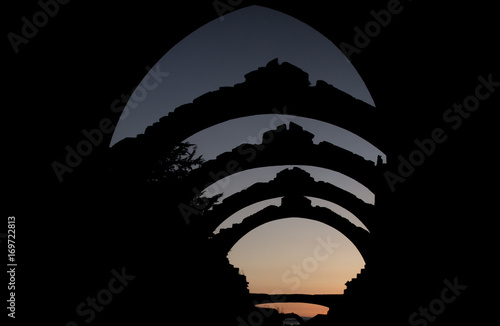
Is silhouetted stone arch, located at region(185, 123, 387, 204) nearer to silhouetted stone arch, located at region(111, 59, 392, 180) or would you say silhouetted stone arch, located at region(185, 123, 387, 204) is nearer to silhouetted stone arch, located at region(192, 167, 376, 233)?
silhouetted stone arch, located at region(111, 59, 392, 180)

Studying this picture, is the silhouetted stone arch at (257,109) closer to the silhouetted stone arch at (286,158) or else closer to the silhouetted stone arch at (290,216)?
the silhouetted stone arch at (286,158)

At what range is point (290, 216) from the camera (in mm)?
21953

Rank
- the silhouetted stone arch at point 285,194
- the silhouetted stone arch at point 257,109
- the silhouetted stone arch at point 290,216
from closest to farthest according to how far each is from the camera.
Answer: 1. the silhouetted stone arch at point 257,109
2. the silhouetted stone arch at point 285,194
3. the silhouetted stone arch at point 290,216

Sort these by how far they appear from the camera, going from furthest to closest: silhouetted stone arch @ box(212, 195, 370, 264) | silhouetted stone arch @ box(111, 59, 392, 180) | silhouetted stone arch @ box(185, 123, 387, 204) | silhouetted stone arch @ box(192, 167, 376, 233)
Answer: silhouetted stone arch @ box(212, 195, 370, 264), silhouetted stone arch @ box(192, 167, 376, 233), silhouetted stone arch @ box(185, 123, 387, 204), silhouetted stone arch @ box(111, 59, 392, 180)

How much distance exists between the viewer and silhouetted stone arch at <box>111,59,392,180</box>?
9578 mm

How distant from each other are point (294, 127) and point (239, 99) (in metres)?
3.24

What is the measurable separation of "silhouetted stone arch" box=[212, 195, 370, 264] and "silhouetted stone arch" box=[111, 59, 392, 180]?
11049 millimetres

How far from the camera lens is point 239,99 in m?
10.1

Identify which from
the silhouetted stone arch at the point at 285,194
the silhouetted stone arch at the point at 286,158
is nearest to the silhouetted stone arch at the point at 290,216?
the silhouetted stone arch at the point at 285,194

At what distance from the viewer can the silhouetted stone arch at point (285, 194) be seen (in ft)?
57.6

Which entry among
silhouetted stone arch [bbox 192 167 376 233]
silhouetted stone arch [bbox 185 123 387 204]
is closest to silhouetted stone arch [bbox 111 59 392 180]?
silhouetted stone arch [bbox 185 123 387 204]

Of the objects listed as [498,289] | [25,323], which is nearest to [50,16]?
[25,323]

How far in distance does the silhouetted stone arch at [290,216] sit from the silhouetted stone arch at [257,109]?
11049 millimetres

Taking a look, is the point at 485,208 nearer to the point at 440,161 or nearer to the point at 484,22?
the point at 440,161
